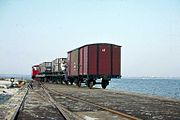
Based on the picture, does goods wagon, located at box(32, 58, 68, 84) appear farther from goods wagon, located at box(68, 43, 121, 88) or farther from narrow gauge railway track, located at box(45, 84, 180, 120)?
narrow gauge railway track, located at box(45, 84, 180, 120)

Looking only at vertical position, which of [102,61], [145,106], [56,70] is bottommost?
[145,106]

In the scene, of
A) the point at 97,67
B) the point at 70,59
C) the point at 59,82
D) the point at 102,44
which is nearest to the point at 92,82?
the point at 97,67

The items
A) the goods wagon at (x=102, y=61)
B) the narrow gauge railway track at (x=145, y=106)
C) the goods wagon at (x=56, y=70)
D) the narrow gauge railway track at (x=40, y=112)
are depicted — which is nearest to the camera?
the narrow gauge railway track at (x=40, y=112)

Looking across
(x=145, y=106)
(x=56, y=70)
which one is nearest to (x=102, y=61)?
(x=145, y=106)

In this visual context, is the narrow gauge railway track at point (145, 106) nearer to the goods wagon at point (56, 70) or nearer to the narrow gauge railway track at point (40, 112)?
the narrow gauge railway track at point (40, 112)

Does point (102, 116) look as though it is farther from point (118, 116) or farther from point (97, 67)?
point (97, 67)

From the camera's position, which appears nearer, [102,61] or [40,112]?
[40,112]

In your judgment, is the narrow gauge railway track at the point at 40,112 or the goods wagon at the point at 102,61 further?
the goods wagon at the point at 102,61

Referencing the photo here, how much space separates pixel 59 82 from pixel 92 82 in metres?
20.3

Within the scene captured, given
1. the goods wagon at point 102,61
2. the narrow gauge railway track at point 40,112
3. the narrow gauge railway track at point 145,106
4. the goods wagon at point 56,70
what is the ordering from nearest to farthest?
the narrow gauge railway track at point 40,112 < the narrow gauge railway track at point 145,106 < the goods wagon at point 102,61 < the goods wagon at point 56,70

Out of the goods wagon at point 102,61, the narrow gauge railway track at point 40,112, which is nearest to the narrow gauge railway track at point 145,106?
the narrow gauge railway track at point 40,112

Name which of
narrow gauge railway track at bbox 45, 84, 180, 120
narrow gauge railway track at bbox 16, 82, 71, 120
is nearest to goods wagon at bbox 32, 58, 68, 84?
narrow gauge railway track at bbox 45, 84, 180, 120

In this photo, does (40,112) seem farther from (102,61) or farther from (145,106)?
(102,61)

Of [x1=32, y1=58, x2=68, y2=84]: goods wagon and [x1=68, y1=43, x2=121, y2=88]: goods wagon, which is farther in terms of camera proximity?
[x1=32, y1=58, x2=68, y2=84]: goods wagon
